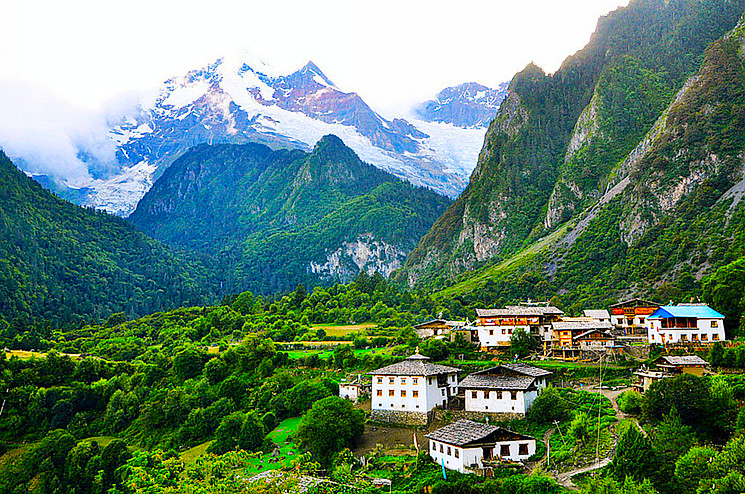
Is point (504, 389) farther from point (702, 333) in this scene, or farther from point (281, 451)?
point (702, 333)

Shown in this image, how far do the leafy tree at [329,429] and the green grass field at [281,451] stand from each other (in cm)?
202

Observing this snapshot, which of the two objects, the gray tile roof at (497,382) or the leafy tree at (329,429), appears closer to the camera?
the leafy tree at (329,429)

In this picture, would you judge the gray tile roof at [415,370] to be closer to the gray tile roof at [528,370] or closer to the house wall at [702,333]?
the gray tile roof at [528,370]

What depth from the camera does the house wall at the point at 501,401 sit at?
59.3 meters

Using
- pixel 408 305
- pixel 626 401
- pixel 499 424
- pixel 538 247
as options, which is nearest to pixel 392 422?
pixel 499 424

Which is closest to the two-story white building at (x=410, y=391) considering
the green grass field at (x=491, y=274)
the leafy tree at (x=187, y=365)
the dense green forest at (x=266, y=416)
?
the dense green forest at (x=266, y=416)

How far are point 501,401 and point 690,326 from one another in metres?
26.1

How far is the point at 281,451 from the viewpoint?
60.5 m

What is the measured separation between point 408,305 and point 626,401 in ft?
318

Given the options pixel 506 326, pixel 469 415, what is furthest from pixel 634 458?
pixel 506 326

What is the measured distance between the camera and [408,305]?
150125 mm

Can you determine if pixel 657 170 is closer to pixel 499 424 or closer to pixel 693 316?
pixel 693 316

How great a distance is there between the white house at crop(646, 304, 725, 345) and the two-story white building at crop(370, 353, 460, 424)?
24.4 m

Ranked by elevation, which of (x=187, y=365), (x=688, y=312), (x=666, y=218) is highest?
(x=666, y=218)
